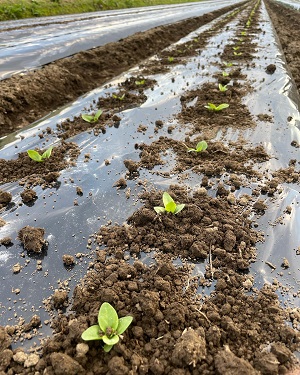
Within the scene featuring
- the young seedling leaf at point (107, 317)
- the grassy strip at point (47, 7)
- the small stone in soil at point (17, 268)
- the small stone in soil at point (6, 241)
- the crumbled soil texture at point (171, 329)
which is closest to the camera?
the crumbled soil texture at point (171, 329)

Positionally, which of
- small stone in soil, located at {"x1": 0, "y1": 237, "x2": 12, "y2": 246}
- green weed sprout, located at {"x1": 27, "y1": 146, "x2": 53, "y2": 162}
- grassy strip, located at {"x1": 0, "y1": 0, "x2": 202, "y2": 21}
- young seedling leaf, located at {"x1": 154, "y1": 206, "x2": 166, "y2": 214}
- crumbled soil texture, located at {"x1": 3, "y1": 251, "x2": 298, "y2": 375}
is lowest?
crumbled soil texture, located at {"x1": 3, "y1": 251, "x2": 298, "y2": 375}

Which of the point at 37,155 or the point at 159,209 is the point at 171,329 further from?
the point at 37,155

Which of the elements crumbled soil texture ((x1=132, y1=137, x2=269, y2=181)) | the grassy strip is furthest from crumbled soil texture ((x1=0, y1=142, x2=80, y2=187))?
the grassy strip

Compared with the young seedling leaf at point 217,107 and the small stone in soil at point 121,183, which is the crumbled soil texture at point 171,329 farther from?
the young seedling leaf at point 217,107

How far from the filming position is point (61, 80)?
672 cm

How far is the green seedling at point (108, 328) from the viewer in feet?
6.00

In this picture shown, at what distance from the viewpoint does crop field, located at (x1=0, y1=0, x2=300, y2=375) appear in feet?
6.23

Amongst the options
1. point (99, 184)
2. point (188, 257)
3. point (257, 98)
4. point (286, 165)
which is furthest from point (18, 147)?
point (257, 98)

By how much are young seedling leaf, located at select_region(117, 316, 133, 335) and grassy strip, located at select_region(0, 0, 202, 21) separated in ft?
62.1

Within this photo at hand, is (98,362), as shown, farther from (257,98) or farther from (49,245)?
(257,98)

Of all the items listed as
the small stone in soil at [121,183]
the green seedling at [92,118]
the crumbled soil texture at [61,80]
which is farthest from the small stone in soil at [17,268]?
the crumbled soil texture at [61,80]

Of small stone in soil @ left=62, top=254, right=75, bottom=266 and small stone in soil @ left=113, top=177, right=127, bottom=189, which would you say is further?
small stone in soil @ left=113, top=177, right=127, bottom=189

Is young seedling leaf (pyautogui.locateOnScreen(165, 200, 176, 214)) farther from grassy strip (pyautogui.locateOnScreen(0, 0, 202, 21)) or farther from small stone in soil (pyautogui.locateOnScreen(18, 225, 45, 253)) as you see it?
grassy strip (pyautogui.locateOnScreen(0, 0, 202, 21))

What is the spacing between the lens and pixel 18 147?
4539 mm
